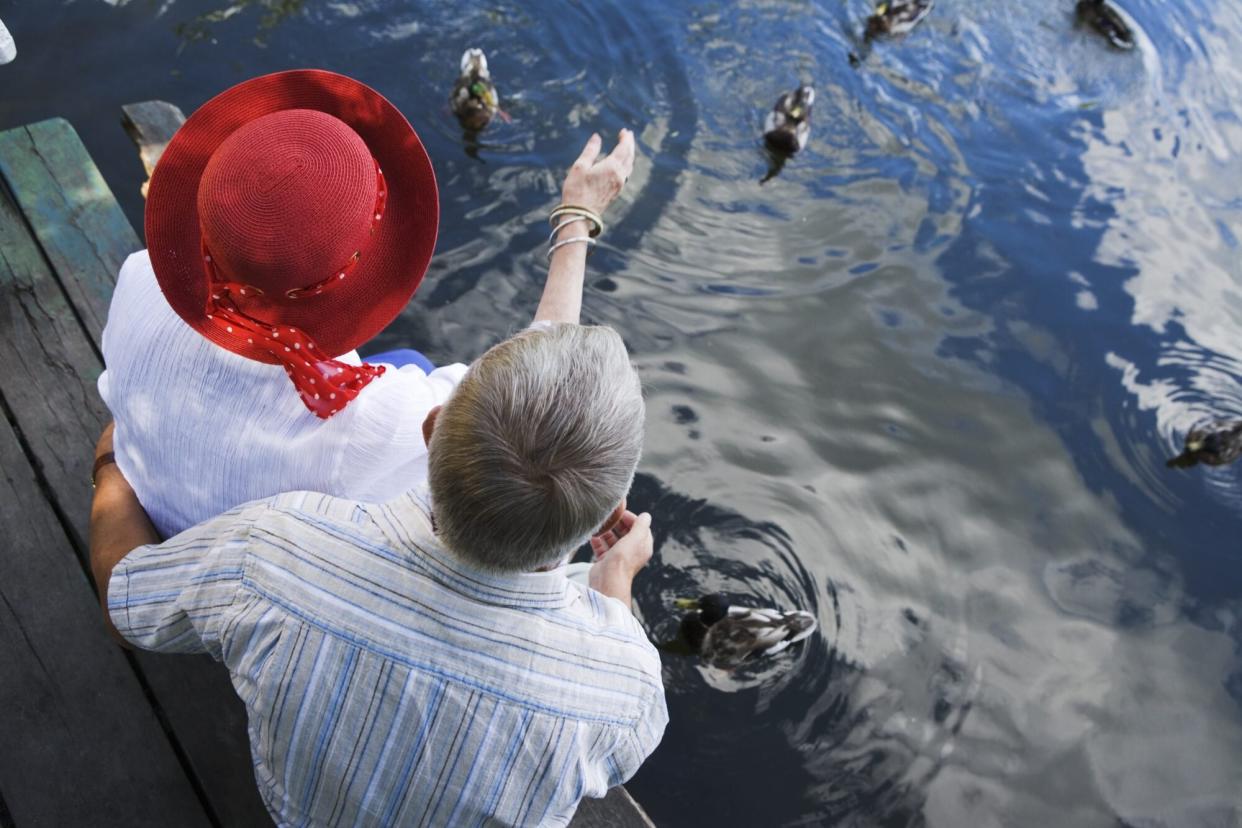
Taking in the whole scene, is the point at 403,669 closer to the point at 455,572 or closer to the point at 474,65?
the point at 455,572

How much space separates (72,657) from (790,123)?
5038mm

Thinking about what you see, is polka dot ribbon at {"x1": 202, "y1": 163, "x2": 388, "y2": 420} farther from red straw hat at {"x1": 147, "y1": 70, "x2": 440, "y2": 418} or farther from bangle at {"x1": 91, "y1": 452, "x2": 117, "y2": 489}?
bangle at {"x1": 91, "y1": 452, "x2": 117, "y2": 489}

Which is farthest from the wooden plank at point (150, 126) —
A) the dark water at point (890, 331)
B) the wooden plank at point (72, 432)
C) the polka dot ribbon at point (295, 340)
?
the polka dot ribbon at point (295, 340)

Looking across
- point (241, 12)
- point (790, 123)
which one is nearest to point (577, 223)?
point (790, 123)

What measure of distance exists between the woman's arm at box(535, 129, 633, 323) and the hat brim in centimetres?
42

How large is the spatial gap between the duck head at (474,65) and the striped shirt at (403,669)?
4769 millimetres

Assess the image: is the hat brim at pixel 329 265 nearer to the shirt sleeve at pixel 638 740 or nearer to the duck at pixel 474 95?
the shirt sleeve at pixel 638 740

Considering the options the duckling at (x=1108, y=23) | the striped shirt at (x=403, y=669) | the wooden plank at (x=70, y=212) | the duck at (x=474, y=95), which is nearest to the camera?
the striped shirt at (x=403, y=669)

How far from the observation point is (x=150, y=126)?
4121 mm

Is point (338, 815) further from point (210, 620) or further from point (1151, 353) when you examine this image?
point (1151, 353)

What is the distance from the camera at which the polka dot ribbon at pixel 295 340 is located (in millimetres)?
1954

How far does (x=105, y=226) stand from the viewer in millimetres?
3617

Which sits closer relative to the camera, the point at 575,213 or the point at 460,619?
the point at 460,619

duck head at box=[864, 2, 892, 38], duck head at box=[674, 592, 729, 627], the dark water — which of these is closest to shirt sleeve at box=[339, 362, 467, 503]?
duck head at box=[674, 592, 729, 627]
